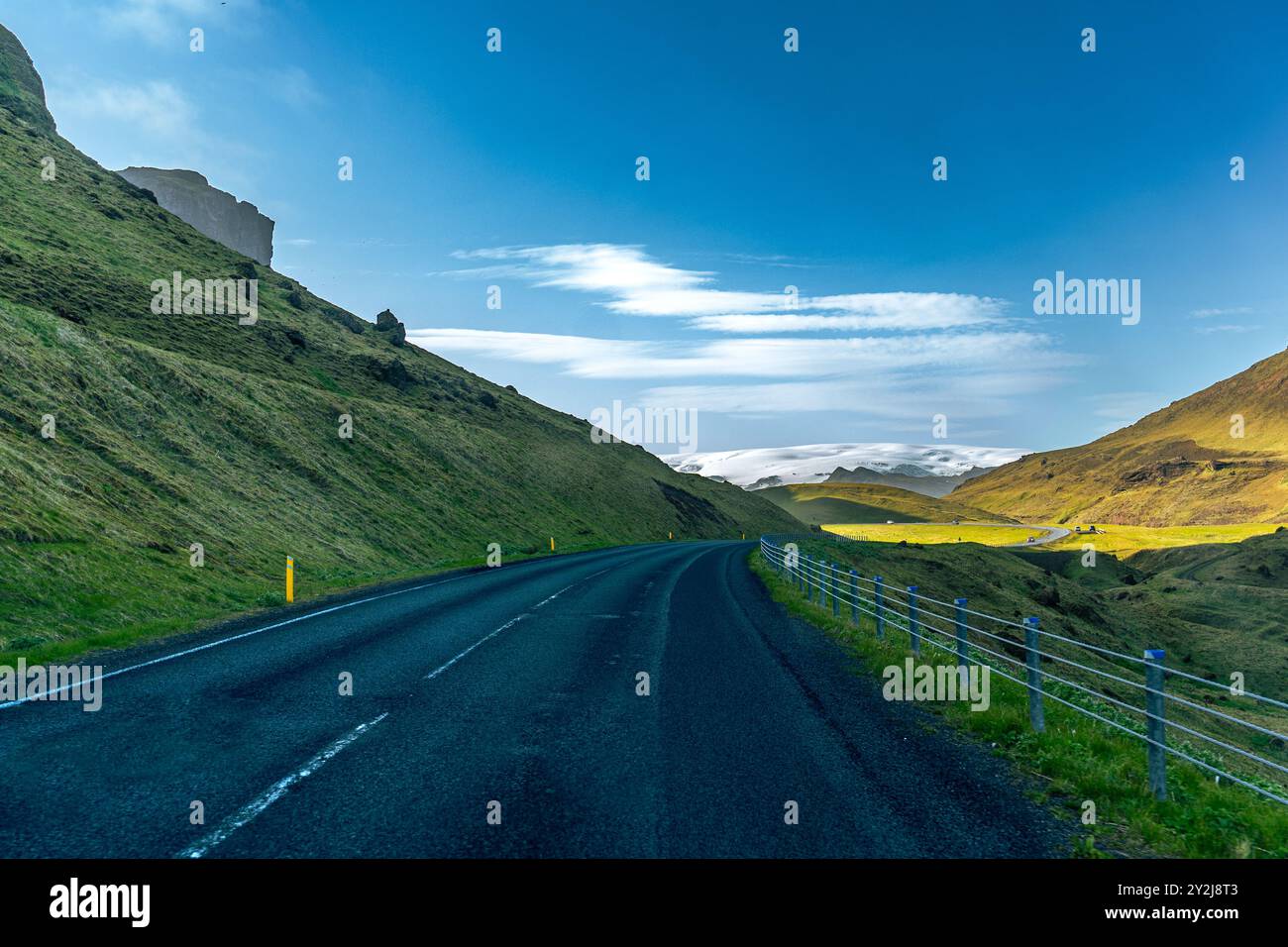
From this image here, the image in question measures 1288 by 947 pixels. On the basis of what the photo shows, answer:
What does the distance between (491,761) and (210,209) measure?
206253 millimetres

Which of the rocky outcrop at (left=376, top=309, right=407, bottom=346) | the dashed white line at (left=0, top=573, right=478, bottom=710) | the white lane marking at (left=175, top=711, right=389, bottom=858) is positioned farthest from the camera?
the rocky outcrop at (left=376, top=309, right=407, bottom=346)

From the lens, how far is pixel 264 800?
557 centimetres

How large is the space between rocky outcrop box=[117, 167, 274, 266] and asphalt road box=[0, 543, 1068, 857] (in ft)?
590

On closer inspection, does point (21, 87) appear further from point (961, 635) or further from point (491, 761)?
point (961, 635)

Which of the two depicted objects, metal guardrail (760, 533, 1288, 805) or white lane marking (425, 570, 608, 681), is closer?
metal guardrail (760, 533, 1288, 805)

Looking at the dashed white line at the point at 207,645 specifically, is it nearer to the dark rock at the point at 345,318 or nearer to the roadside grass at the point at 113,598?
the roadside grass at the point at 113,598

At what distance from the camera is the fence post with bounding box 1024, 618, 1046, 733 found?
26.3 ft

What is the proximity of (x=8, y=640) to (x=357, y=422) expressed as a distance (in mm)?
37455

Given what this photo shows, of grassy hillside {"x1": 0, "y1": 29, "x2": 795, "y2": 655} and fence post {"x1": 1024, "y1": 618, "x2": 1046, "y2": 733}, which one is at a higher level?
grassy hillside {"x1": 0, "y1": 29, "x2": 795, "y2": 655}

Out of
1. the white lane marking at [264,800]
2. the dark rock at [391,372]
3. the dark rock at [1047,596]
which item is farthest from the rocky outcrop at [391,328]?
the white lane marking at [264,800]

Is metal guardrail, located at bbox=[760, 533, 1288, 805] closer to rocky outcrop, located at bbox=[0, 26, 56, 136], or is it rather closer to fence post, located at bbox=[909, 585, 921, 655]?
fence post, located at bbox=[909, 585, 921, 655]

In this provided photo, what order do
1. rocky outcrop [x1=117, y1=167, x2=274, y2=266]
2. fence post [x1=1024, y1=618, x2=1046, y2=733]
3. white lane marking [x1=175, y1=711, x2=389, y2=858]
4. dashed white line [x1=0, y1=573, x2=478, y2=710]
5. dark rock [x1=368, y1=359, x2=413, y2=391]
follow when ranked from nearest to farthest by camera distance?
white lane marking [x1=175, y1=711, x2=389, y2=858] → fence post [x1=1024, y1=618, x2=1046, y2=733] → dashed white line [x1=0, y1=573, x2=478, y2=710] → dark rock [x1=368, y1=359, x2=413, y2=391] → rocky outcrop [x1=117, y1=167, x2=274, y2=266]

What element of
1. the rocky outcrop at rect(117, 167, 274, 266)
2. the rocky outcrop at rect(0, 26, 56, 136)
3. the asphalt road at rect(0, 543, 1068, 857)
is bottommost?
the asphalt road at rect(0, 543, 1068, 857)

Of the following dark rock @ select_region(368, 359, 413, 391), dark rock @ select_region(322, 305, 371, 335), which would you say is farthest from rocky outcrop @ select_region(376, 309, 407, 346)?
dark rock @ select_region(368, 359, 413, 391)
